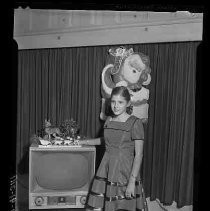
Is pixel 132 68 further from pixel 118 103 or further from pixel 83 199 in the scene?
pixel 83 199

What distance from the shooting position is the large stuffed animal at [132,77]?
78.5 inches

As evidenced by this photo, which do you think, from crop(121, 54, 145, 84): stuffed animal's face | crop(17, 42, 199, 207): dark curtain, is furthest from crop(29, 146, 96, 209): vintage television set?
crop(121, 54, 145, 84): stuffed animal's face

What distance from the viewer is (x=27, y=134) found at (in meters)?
1.96

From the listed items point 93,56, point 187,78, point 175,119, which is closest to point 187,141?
point 175,119

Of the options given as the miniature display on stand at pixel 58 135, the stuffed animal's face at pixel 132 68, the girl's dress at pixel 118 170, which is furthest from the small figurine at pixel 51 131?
the stuffed animal's face at pixel 132 68

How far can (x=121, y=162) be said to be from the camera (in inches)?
71.0

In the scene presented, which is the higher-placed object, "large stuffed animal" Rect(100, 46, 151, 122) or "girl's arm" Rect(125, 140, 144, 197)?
"large stuffed animal" Rect(100, 46, 151, 122)

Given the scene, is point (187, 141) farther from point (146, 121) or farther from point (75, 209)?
point (75, 209)

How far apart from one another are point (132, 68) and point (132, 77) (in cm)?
5

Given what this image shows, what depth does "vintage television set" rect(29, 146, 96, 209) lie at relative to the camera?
1904mm

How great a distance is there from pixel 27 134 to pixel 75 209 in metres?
0.46

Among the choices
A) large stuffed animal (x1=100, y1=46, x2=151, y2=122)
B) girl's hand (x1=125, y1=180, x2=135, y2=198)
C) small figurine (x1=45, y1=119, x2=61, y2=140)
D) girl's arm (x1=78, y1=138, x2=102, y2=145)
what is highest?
large stuffed animal (x1=100, y1=46, x2=151, y2=122)

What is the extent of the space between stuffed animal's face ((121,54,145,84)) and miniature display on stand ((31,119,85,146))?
37 cm

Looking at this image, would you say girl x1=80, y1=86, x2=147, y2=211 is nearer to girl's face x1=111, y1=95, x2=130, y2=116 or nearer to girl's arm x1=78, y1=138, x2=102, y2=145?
girl's face x1=111, y1=95, x2=130, y2=116
